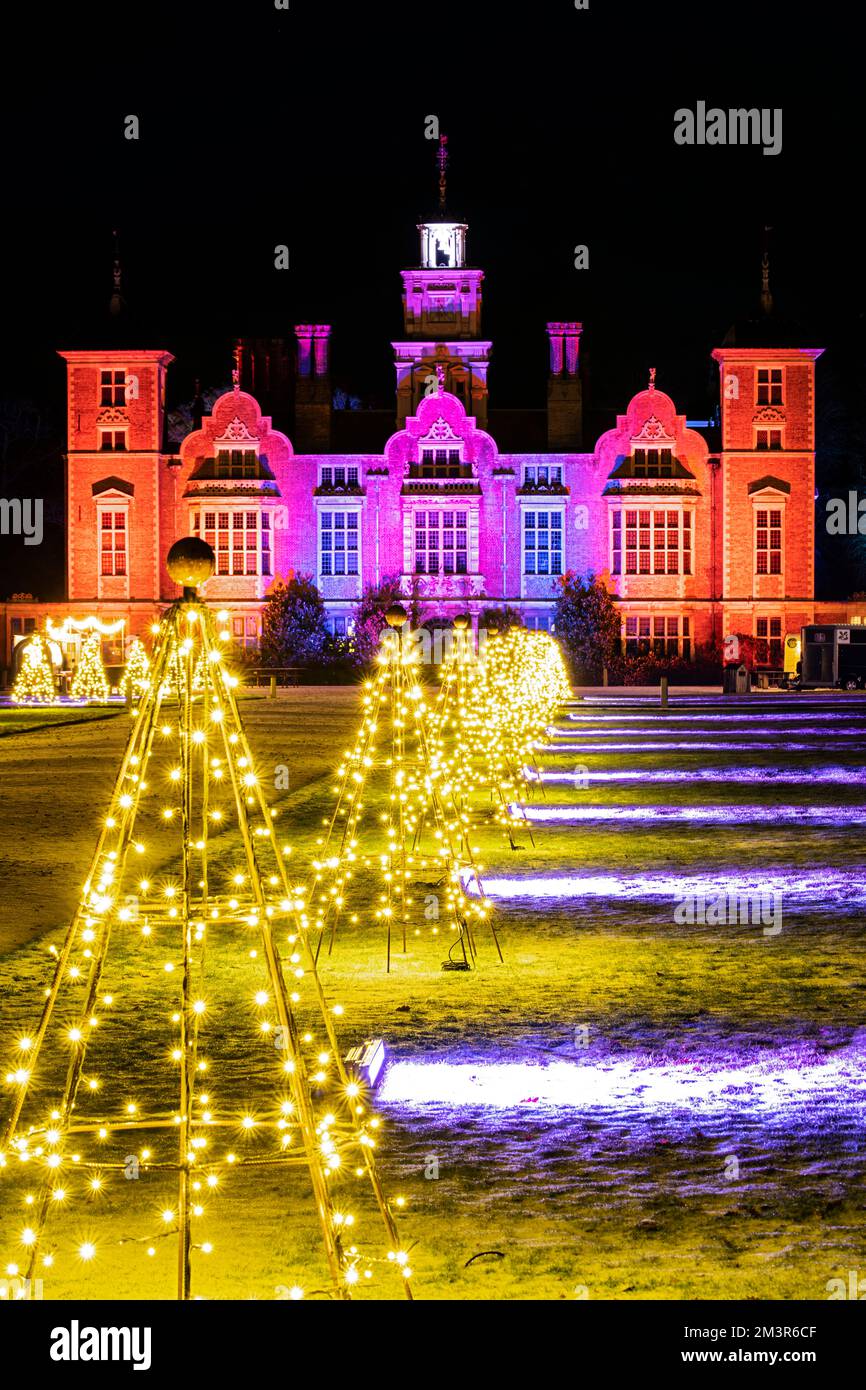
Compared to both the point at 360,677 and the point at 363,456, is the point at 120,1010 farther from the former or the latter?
the point at 363,456

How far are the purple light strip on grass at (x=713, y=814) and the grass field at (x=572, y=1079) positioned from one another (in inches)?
54.2

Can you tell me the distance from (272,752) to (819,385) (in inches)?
2231

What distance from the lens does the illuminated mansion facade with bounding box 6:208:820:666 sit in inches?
2576

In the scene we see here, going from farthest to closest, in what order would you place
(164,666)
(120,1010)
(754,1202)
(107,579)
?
(107,579)
(120,1010)
(754,1202)
(164,666)

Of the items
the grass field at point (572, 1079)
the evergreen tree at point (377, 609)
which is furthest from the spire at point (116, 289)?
the grass field at point (572, 1079)

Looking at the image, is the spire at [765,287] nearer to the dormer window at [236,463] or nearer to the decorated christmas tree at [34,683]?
the dormer window at [236,463]

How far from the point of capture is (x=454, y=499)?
65875 millimetres

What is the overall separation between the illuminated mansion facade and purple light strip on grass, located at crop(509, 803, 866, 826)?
45.5m

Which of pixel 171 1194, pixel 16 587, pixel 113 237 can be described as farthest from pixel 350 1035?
pixel 16 587

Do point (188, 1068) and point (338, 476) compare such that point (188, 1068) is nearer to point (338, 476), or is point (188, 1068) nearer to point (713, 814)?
point (713, 814)

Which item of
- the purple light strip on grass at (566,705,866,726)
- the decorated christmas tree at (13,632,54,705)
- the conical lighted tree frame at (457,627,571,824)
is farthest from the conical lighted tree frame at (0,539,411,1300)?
the decorated christmas tree at (13,632,54,705)

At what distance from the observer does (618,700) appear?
50.2m

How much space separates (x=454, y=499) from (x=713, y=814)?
47.5 meters

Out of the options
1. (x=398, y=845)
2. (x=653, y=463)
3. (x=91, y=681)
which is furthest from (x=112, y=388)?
(x=398, y=845)
